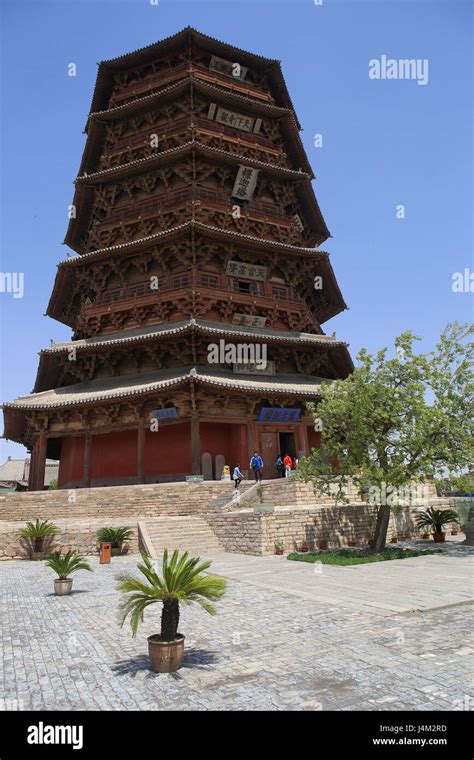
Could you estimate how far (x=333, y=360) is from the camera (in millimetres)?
29250

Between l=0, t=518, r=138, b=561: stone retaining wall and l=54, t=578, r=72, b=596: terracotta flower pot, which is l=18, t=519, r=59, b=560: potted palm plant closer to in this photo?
l=0, t=518, r=138, b=561: stone retaining wall

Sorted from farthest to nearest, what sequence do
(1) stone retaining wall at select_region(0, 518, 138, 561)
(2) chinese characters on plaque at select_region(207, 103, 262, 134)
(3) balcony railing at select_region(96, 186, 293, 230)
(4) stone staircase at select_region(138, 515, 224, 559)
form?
(2) chinese characters on plaque at select_region(207, 103, 262, 134) → (3) balcony railing at select_region(96, 186, 293, 230) → (1) stone retaining wall at select_region(0, 518, 138, 561) → (4) stone staircase at select_region(138, 515, 224, 559)

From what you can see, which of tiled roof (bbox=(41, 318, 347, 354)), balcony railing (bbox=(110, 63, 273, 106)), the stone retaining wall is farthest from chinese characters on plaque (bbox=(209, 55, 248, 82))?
the stone retaining wall

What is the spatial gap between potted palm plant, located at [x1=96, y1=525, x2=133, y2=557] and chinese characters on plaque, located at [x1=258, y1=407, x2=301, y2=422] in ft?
32.6

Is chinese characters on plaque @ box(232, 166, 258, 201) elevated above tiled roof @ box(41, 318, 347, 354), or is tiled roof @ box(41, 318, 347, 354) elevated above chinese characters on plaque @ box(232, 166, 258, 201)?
chinese characters on plaque @ box(232, 166, 258, 201)

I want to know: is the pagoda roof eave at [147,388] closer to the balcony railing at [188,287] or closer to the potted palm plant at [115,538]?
the balcony railing at [188,287]

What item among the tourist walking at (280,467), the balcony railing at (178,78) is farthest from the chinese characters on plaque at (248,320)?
the balcony railing at (178,78)

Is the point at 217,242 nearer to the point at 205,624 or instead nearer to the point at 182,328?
the point at 182,328

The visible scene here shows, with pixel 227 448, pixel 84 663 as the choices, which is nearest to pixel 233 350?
pixel 227 448

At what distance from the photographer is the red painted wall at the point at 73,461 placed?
25828 millimetres

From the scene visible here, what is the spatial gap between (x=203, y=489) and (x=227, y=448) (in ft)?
16.7

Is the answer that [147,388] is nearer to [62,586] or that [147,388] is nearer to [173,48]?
[62,586]

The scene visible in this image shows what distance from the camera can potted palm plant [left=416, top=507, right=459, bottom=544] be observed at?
18.3 m

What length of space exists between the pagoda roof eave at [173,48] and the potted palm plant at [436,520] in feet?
97.6
